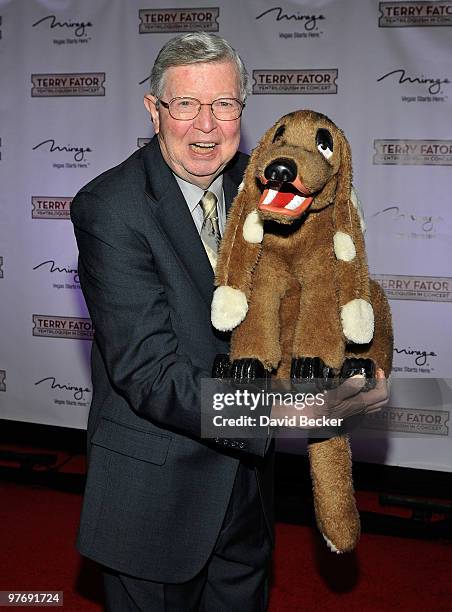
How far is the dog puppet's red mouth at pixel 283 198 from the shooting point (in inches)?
51.4

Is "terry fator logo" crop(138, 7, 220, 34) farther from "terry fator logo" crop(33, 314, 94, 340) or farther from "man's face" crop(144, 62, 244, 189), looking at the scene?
"man's face" crop(144, 62, 244, 189)

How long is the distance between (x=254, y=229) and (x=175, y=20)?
2413 millimetres

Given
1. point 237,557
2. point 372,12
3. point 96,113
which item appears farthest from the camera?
point 96,113

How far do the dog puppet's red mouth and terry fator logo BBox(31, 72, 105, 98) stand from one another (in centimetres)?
255

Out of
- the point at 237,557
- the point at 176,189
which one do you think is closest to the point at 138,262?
the point at 176,189

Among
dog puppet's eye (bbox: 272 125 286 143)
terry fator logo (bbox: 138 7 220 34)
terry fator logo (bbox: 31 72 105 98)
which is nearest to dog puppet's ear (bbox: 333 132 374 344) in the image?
dog puppet's eye (bbox: 272 125 286 143)

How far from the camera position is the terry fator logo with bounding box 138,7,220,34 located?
3447 millimetres

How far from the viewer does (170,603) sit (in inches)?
65.1

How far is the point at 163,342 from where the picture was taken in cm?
151

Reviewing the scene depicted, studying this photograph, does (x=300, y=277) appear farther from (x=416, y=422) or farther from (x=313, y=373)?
(x=416, y=422)

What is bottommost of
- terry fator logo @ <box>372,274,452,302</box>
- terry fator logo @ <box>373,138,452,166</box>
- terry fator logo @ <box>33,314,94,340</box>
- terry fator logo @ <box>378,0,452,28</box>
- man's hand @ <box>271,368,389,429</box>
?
terry fator logo @ <box>33,314,94,340</box>

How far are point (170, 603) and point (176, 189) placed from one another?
3.05 feet

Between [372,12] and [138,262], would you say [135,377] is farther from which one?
[372,12]

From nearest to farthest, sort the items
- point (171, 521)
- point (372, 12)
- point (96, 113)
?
point (171, 521) → point (372, 12) → point (96, 113)
